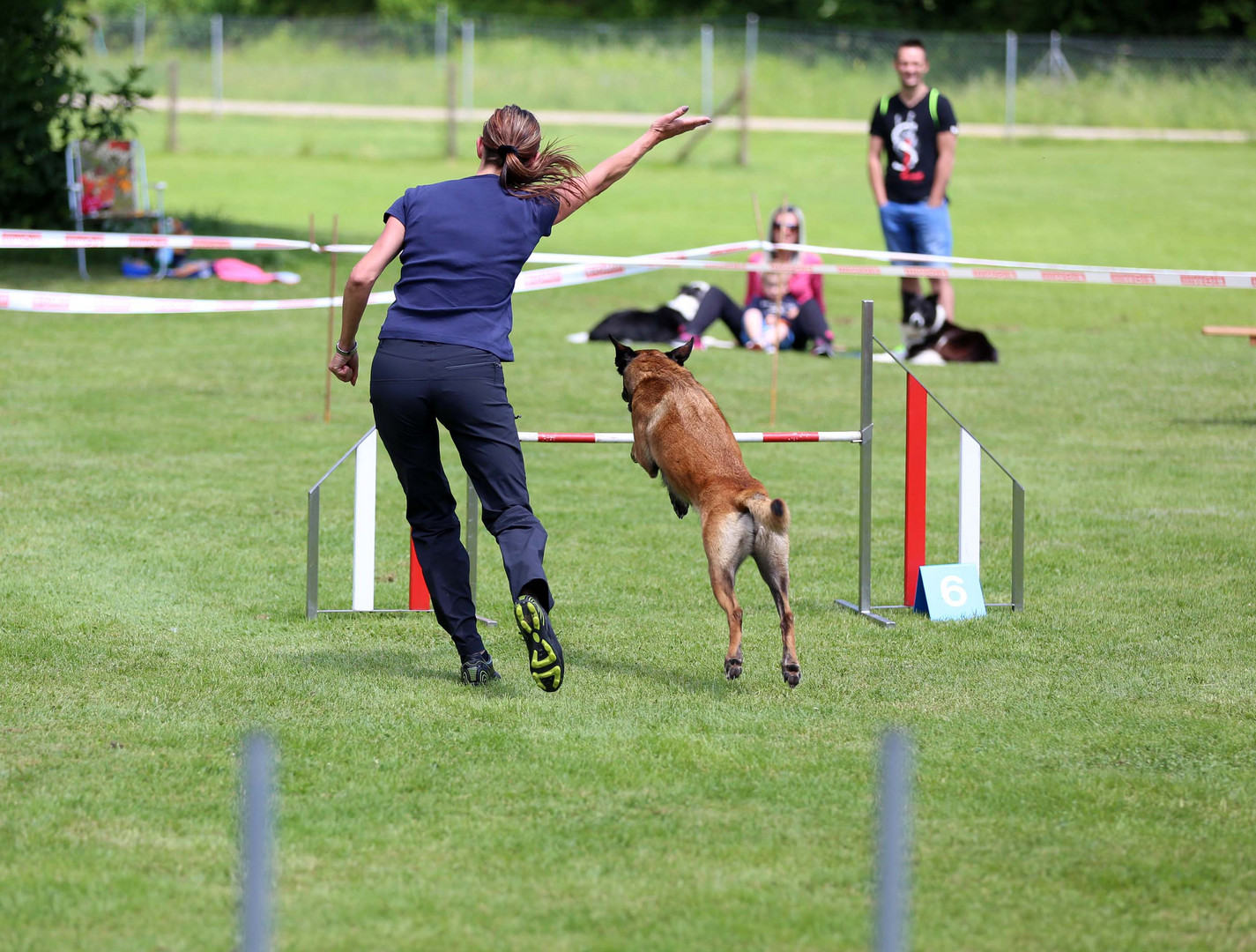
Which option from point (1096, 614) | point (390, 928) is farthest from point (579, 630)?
point (390, 928)

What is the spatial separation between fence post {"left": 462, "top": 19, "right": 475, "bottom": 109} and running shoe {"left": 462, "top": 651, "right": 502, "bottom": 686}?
3155 centimetres

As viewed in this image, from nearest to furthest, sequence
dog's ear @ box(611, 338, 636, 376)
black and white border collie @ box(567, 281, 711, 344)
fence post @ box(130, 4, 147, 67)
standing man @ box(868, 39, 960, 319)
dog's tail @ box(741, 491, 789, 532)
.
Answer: dog's tail @ box(741, 491, 789, 532) < dog's ear @ box(611, 338, 636, 376) < standing man @ box(868, 39, 960, 319) < black and white border collie @ box(567, 281, 711, 344) < fence post @ box(130, 4, 147, 67)

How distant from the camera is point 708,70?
34844mm

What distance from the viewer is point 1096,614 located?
6.71m

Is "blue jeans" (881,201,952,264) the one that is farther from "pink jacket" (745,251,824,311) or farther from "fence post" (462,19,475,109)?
"fence post" (462,19,475,109)

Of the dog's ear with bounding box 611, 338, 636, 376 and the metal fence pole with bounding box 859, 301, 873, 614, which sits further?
the metal fence pole with bounding box 859, 301, 873, 614

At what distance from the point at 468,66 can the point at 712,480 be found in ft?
105

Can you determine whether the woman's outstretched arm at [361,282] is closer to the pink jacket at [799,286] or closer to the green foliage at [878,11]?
the pink jacket at [799,286]

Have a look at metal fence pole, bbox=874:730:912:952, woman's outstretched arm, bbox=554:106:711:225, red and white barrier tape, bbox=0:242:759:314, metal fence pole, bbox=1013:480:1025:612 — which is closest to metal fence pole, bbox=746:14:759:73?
red and white barrier tape, bbox=0:242:759:314

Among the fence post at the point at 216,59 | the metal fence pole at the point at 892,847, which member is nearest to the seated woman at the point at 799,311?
the metal fence pole at the point at 892,847

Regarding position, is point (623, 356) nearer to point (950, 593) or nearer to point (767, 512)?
point (767, 512)

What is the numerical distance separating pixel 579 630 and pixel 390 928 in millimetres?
2866

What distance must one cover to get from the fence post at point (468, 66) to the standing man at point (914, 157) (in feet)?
78.5

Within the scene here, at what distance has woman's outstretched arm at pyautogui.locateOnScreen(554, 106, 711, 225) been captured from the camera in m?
5.41
